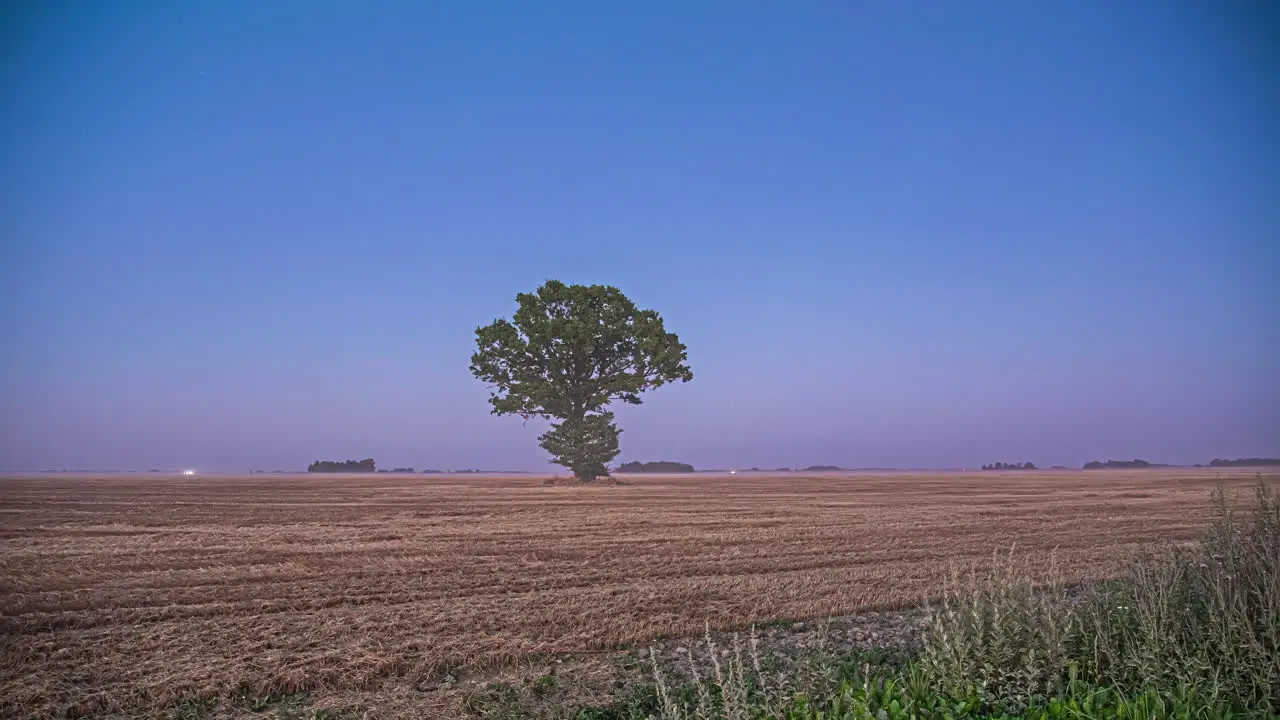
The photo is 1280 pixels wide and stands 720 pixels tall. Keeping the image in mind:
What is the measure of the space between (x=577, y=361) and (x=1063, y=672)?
42.6 meters

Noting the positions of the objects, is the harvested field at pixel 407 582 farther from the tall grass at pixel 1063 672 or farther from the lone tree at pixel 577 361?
the lone tree at pixel 577 361

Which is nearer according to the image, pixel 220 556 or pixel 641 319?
pixel 220 556

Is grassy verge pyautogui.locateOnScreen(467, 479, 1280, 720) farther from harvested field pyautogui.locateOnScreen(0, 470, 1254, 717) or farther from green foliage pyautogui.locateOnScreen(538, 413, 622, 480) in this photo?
green foliage pyautogui.locateOnScreen(538, 413, 622, 480)

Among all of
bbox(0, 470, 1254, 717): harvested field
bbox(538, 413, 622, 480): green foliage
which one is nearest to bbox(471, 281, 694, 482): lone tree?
bbox(538, 413, 622, 480): green foliage

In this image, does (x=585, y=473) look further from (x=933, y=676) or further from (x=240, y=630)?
(x=933, y=676)

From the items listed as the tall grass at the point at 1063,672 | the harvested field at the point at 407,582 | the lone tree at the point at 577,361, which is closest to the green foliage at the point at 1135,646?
the tall grass at the point at 1063,672

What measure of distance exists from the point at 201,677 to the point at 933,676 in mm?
6466

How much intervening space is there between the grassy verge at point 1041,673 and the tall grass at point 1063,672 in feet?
0.05

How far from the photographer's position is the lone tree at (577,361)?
46031 mm

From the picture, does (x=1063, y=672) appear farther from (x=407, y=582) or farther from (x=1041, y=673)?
(x=407, y=582)

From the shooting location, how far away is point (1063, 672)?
18.6 feet

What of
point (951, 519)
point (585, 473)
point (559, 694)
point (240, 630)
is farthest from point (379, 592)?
point (585, 473)

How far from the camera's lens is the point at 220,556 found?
45.3 feet

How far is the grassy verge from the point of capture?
4.70 m
